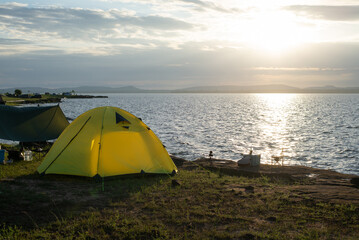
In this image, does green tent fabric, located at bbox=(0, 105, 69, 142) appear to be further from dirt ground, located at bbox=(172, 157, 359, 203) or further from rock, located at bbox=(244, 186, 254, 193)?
rock, located at bbox=(244, 186, 254, 193)

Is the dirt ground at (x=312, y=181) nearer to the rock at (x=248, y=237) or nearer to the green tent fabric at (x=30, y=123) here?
the rock at (x=248, y=237)

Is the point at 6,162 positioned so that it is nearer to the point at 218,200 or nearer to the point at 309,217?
the point at 218,200

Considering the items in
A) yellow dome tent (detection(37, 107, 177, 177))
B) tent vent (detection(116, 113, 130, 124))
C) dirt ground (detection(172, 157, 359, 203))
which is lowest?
dirt ground (detection(172, 157, 359, 203))

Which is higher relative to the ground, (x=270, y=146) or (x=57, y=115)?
(x=57, y=115)

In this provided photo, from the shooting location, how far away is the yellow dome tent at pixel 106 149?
1338 centimetres

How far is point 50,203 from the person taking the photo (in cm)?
1035

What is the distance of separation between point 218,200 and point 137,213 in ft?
9.86

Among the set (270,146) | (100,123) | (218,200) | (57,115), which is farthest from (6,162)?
(270,146)

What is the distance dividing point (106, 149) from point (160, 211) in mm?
4721

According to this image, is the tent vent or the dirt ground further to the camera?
the tent vent

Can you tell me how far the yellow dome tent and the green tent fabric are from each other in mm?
6232

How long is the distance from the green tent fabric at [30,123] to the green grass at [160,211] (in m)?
6.61

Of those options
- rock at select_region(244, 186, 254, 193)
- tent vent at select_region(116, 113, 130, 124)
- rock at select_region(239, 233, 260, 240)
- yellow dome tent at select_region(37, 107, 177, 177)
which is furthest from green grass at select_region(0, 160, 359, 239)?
tent vent at select_region(116, 113, 130, 124)

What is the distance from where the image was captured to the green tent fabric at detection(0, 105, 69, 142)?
1945cm
